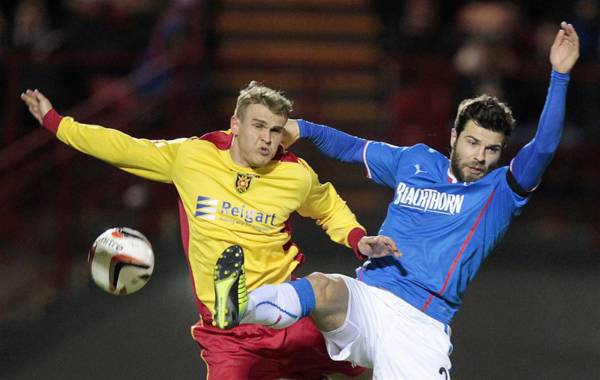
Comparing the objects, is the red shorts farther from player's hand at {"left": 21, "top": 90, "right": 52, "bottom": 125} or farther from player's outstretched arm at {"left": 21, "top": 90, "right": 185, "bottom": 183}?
player's hand at {"left": 21, "top": 90, "right": 52, "bottom": 125}

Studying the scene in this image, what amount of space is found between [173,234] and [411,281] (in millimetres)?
4267

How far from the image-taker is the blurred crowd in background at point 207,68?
10109mm

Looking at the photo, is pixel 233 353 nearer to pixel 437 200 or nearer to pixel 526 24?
pixel 437 200

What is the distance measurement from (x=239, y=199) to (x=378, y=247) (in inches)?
31.2

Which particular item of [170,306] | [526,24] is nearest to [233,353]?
[170,306]

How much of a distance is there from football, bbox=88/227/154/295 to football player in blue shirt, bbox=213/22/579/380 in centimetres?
86

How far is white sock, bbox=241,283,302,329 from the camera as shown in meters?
5.43

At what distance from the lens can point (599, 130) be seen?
1028cm

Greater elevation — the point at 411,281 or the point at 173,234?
the point at 411,281

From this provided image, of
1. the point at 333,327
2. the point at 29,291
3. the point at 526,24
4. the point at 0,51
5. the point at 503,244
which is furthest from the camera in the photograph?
the point at 526,24

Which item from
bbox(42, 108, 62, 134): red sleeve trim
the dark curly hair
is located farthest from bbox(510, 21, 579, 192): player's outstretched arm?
bbox(42, 108, 62, 134): red sleeve trim

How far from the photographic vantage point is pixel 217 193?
19.7ft

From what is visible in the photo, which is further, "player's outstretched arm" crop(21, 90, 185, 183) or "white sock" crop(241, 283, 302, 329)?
"player's outstretched arm" crop(21, 90, 185, 183)

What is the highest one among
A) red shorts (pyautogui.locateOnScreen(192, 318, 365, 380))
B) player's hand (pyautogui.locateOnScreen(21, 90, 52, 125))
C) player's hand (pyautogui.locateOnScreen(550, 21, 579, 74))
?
player's hand (pyautogui.locateOnScreen(550, 21, 579, 74))
